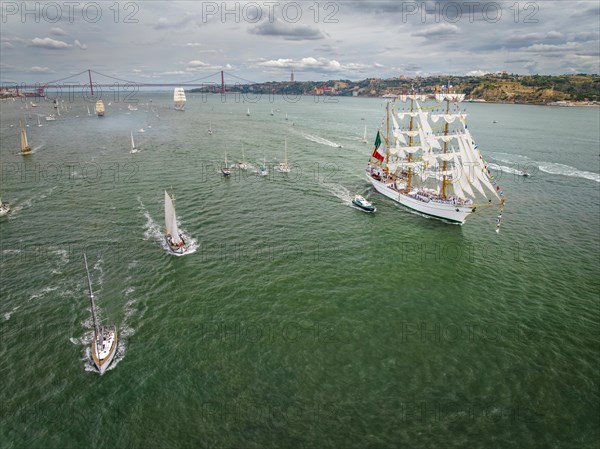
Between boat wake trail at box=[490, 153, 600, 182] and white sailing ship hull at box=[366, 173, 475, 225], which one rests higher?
boat wake trail at box=[490, 153, 600, 182]

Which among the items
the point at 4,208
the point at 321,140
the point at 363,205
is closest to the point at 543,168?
the point at 363,205

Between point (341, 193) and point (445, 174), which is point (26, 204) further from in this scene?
point (445, 174)

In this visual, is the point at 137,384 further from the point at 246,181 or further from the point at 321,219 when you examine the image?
the point at 246,181

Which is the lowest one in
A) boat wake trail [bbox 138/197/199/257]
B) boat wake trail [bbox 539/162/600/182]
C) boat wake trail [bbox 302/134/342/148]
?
boat wake trail [bbox 138/197/199/257]

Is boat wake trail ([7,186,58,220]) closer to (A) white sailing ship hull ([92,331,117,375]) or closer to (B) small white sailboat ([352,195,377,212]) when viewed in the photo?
(A) white sailing ship hull ([92,331,117,375])

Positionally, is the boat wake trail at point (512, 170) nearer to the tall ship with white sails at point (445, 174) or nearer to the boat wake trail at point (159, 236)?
the tall ship with white sails at point (445, 174)

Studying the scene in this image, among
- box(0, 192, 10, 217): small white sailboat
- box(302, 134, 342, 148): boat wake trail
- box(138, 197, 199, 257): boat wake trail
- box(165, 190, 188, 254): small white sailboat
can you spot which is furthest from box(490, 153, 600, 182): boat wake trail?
box(0, 192, 10, 217): small white sailboat

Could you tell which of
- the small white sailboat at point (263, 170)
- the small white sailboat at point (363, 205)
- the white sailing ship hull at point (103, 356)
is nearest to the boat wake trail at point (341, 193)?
the small white sailboat at point (363, 205)

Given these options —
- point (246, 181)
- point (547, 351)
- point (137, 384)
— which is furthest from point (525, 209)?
point (137, 384)
